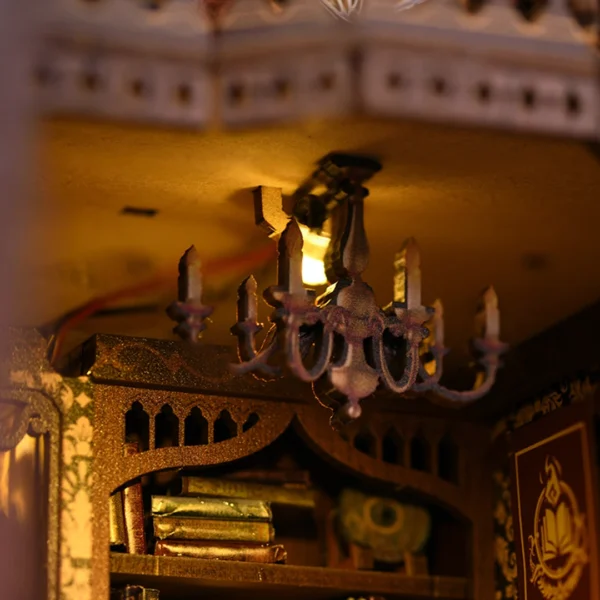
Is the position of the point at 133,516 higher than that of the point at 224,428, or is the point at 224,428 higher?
the point at 224,428

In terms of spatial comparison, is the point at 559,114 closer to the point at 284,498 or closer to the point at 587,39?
the point at 587,39

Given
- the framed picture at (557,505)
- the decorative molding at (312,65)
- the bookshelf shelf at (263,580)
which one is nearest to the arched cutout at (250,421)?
the bookshelf shelf at (263,580)

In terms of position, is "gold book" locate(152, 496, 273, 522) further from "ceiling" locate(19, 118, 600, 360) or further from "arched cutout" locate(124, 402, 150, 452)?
"ceiling" locate(19, 118, 600, 360)

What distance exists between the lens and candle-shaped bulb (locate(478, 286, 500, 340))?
3.16 meters

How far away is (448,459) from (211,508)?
0.84m

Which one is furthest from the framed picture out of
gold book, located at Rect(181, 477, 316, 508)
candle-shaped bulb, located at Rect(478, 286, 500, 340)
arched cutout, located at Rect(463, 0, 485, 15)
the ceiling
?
arched cutout, located at Rect(463, 0, 485, 15)

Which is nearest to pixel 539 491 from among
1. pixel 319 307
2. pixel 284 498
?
pixel 284 498

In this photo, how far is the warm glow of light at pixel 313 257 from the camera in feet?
11.3

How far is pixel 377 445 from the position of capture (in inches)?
173

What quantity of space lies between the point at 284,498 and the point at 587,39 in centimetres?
206

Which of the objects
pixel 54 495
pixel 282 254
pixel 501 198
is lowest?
pixel 54 495

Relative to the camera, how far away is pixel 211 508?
4199 millimetres

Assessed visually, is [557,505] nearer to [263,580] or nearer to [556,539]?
[556,539]

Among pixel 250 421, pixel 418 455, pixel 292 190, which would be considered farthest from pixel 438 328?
pixel 418 455
